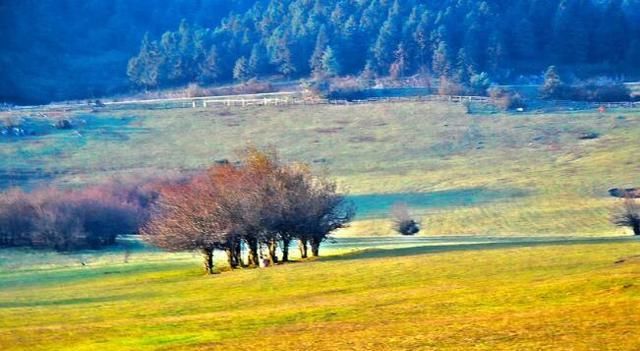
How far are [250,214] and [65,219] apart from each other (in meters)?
22.3

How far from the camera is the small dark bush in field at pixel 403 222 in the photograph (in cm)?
6481

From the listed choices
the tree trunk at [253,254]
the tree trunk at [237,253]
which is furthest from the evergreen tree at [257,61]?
the tree trunk at [253,254]

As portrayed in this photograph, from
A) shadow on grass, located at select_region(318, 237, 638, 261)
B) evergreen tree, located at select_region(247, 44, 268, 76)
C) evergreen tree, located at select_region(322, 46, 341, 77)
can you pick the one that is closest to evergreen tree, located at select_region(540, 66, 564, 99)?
evergreen tree, located at select_region(322, 46, 341, 77)

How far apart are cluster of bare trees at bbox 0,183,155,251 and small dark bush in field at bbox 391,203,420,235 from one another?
17.0m

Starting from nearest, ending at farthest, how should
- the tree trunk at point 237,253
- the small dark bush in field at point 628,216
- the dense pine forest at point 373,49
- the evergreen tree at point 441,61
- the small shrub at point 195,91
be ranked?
the tree trunk at point 237,253, the small dark bush in field at point 628,216, the small shrub at point 195,91, the evergreen tree at point 441,61, the dense pine forest at point 373,49

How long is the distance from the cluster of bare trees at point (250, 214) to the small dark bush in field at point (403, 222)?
1353 centimetres

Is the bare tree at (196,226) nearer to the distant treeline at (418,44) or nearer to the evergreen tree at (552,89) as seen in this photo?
the evergreen tree at (552,89)

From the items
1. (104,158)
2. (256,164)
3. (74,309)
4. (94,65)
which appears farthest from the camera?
(94,65)

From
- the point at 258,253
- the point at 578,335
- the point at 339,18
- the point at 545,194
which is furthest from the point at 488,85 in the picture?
the point at 578,335

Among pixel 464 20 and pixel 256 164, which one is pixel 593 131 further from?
pixel 464 20

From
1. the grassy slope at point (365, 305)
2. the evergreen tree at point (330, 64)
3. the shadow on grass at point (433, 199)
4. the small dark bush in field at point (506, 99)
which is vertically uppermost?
the evergreen tree at point (330, 64)

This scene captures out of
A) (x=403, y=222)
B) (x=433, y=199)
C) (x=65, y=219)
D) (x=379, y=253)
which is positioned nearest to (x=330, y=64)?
(x=433, y=199)

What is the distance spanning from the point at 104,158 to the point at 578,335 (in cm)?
8104

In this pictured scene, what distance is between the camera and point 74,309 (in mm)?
34781
